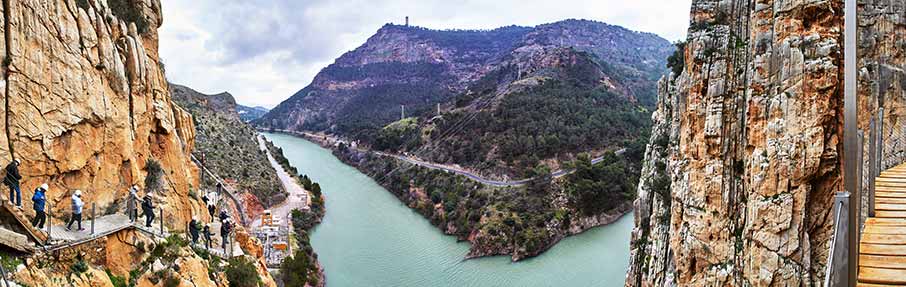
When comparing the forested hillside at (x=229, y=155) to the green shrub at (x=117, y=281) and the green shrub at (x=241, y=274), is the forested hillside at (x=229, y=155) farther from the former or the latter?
the green shrub at (x=117, y=281)

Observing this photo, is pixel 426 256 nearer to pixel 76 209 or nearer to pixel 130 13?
pixel 130 13

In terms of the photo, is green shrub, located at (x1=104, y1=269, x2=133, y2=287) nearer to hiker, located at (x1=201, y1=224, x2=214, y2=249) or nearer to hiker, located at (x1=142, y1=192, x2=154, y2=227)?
hiker, located at (x1=142, y1=192, x2=154, y2=227)

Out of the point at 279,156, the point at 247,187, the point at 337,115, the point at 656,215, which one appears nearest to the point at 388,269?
the point at 247,187

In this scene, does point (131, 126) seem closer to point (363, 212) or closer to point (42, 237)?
point (42, 237)

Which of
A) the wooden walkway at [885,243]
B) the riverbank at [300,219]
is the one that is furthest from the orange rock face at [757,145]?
the riverbank at [300,219]

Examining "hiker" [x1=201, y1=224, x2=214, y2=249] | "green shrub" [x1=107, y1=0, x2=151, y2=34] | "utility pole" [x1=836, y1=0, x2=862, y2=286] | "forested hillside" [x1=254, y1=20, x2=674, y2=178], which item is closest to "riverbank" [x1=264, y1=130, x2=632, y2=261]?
"forested hillside" [x1=254, y1=20, x2=674, y2=178]
